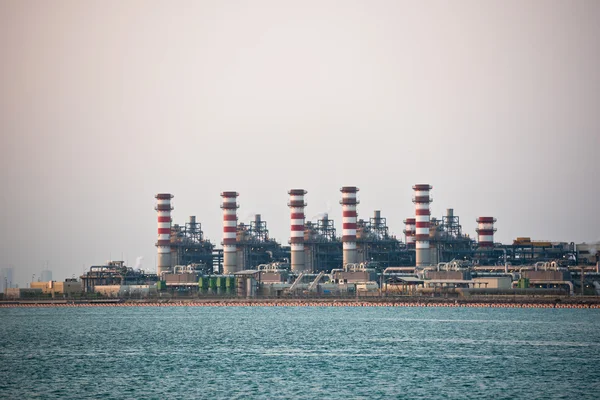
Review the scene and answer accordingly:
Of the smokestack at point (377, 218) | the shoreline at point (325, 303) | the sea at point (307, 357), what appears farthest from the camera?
the smokestack at point (377, 218)

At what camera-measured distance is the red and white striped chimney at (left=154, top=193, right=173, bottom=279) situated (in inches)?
5763

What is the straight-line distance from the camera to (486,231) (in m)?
144

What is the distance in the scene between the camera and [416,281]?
134m

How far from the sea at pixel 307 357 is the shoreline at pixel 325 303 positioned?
531cm

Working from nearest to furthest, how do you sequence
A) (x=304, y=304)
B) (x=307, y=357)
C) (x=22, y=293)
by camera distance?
1. (x=307, y=357)
2. (x=304, y=304)
3. (x=22, y=293)

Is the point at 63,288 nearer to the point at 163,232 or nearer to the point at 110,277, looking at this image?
the point at 110,277

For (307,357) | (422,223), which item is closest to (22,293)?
(422,223)

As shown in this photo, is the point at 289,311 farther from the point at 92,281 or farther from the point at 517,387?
the point at 517,387

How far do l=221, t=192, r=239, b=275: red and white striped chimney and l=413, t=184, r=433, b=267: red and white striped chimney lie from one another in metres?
25.1

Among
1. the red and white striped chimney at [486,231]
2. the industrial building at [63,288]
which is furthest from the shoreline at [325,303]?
the red and white striped chimney at [486,231]

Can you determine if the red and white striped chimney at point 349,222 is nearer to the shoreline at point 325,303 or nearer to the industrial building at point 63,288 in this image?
the shoreline at point 325,303

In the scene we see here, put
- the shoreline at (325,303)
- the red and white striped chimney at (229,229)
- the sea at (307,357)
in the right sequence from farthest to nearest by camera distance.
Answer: the red and white striped chimney at (229,229) → the shoreline at (325,303) → the sea at (307,357)

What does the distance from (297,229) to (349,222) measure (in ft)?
23.7

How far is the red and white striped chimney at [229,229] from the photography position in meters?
145
